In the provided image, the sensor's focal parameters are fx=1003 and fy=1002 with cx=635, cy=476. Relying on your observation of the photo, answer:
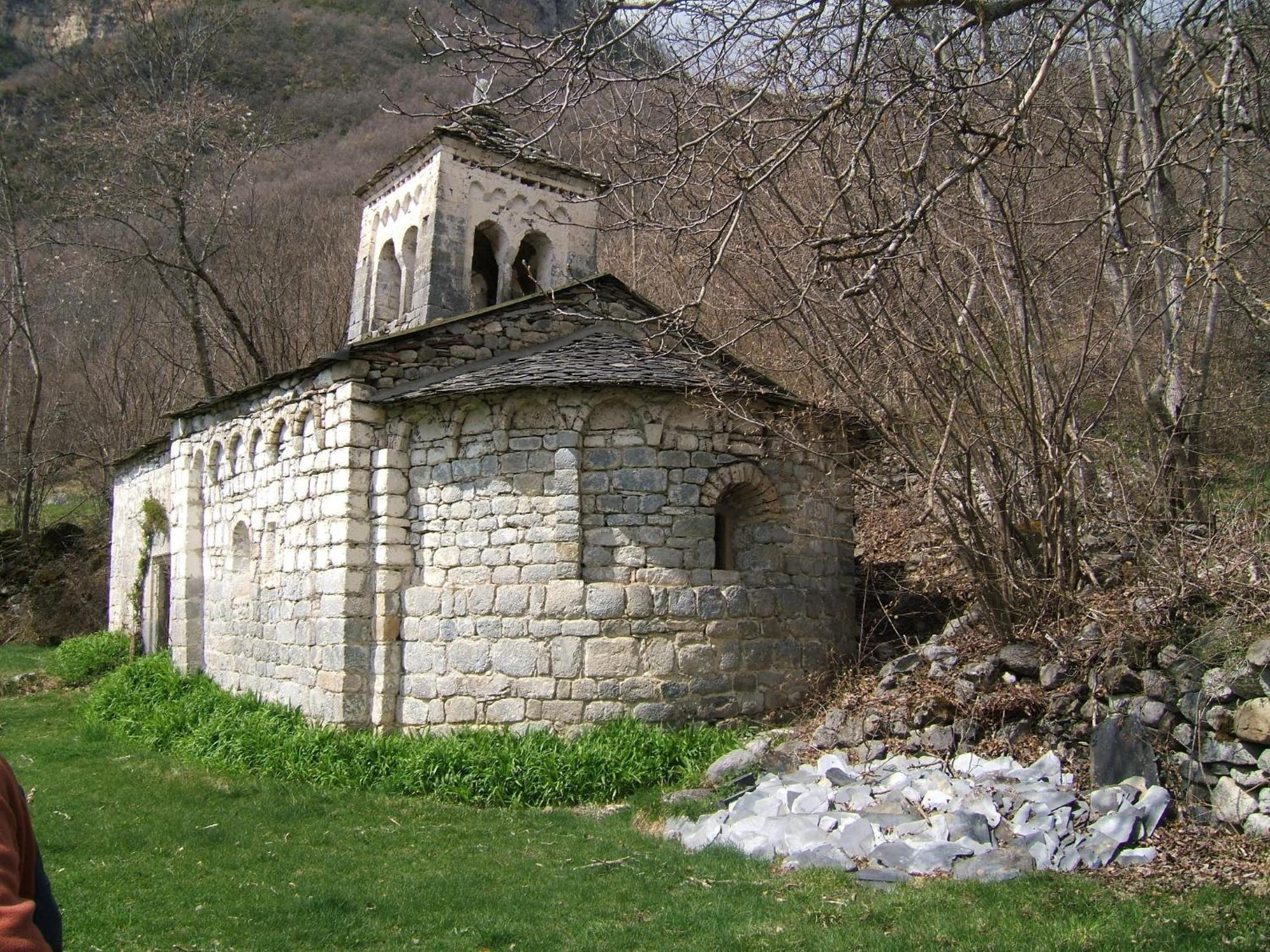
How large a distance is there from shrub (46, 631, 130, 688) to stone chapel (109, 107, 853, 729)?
19.1 feet

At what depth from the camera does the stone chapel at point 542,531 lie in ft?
29.0

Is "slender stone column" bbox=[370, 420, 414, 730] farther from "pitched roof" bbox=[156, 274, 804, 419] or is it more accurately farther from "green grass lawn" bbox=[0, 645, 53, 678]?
"green grass lawn" bbox=[0, 645, 53, 678]

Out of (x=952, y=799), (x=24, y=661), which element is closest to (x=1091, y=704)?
(x=952, y=799)

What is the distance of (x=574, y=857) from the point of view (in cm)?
657

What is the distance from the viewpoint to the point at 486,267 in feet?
42.1

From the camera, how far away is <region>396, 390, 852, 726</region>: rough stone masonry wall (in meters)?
8.77

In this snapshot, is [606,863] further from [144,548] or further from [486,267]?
[144,548]

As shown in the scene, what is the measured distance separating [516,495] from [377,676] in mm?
2156

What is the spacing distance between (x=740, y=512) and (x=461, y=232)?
4.99 meters

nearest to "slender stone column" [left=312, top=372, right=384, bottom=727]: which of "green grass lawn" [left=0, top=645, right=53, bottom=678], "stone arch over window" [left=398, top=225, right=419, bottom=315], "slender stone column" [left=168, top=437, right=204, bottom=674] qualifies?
"stone arch over window" [left=398, top=225, right=419, bottom=315]

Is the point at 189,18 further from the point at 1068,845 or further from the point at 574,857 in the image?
the point at 1068,845

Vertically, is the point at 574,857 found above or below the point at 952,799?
below

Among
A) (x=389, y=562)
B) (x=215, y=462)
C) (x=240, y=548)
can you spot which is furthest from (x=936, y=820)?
(x=215, y=462)

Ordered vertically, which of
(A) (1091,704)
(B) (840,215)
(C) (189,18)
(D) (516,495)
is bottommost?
(A) (1091,704)
